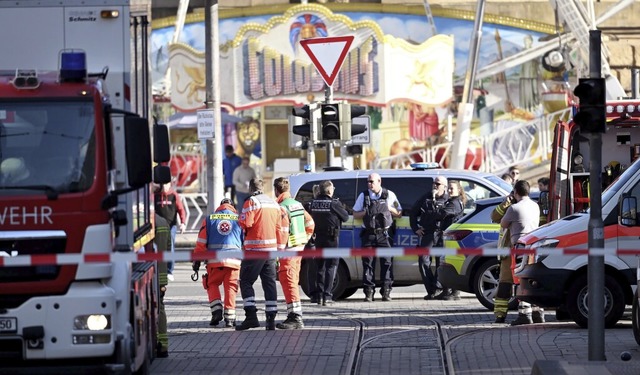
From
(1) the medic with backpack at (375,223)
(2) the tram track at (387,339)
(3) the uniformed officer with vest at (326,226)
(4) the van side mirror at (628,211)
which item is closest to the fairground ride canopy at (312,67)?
(1) the medic with backpack at (375,223)

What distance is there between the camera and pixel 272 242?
638 inches

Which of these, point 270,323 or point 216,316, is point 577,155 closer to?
point 270,323

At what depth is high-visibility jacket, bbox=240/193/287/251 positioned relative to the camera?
16.2m

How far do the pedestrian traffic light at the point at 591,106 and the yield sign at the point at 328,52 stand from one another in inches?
393

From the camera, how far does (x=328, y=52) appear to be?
2188 centimetres

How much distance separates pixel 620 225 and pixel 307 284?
608cm

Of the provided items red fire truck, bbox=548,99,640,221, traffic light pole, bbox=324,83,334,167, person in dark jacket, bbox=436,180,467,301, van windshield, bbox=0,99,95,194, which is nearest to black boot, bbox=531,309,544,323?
red fire truck, bbox=548,99,640,221

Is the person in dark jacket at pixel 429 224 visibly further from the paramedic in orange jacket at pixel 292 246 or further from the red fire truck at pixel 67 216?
the red fire truck at pixel 67 216

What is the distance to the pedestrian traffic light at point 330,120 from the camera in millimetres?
22062

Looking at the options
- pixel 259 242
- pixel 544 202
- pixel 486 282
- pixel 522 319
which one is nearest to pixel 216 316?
pixel 259 242

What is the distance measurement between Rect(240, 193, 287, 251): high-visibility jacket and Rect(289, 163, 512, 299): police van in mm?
4064

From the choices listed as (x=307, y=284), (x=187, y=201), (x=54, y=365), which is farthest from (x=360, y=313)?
(x=187, y=201)

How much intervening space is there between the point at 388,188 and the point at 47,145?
10.5 m

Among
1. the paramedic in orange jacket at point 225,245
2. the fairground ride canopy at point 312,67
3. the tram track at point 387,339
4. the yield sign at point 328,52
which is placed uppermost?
the fairground ride canopy at point 312,67
